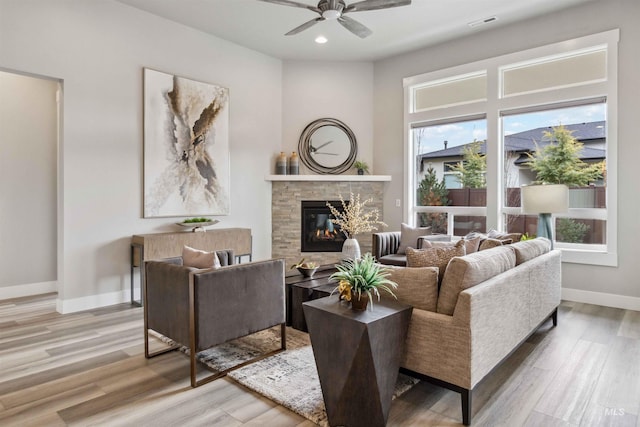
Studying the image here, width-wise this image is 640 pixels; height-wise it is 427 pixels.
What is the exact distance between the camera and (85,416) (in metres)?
2.12

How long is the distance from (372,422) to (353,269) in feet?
2.50

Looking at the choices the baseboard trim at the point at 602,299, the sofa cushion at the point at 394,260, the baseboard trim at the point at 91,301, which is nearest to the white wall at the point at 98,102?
the baseboard trim at the point at 91,301

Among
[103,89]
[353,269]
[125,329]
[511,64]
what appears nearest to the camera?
[353,269]

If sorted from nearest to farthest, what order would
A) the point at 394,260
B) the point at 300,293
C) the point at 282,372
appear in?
the point at 282,372, the point at 300,293, the point at 394,260

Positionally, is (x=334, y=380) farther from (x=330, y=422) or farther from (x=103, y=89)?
(x=103, y=89)

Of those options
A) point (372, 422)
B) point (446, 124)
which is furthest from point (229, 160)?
point (372, 422)

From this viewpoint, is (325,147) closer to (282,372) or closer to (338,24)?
(338,24)

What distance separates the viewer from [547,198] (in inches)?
158

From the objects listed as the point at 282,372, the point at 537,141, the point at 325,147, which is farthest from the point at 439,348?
the point at 325,147

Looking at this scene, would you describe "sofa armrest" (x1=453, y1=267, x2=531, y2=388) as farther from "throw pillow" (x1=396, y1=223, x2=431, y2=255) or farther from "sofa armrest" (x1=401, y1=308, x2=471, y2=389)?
"throw pillow" (x1=396, y1=223, x2=431, y2=255)

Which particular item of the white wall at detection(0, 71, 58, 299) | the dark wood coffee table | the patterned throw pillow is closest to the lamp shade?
the patterned throw pillow

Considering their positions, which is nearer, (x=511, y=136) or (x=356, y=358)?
(x=356, y=358)

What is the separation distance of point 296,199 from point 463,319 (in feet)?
14.2

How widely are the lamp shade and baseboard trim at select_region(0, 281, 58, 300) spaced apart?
582 cm
